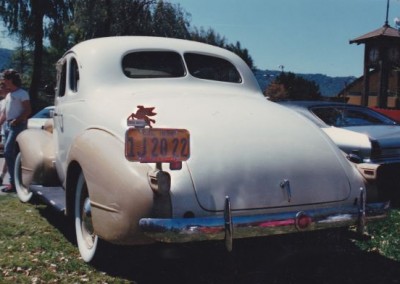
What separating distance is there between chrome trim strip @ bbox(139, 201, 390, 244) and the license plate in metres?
0.39

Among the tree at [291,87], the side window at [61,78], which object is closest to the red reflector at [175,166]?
the side window at [61,78]

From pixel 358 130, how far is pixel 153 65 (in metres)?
3.54

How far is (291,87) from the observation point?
50.2 metres

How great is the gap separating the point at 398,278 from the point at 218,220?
5.66 feet

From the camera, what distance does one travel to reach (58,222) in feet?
18.2

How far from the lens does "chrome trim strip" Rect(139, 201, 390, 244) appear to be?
3.12 meters

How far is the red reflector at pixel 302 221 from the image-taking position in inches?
133

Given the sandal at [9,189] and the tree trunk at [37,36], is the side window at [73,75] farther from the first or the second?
the tree trunk at [37,36]

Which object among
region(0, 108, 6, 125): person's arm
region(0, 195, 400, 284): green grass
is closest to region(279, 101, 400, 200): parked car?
region(0, 195, 400, 284): green grass

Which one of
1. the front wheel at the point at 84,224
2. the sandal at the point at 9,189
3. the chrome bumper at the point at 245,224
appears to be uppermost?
the chrome bumper at the point at 245,224

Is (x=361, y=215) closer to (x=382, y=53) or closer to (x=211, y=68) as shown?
(x=211, y=68)

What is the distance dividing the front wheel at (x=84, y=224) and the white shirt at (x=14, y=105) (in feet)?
10.5

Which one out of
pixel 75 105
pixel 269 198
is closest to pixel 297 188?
pixel 269 198

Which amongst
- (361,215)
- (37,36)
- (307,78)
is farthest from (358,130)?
(307,78)
